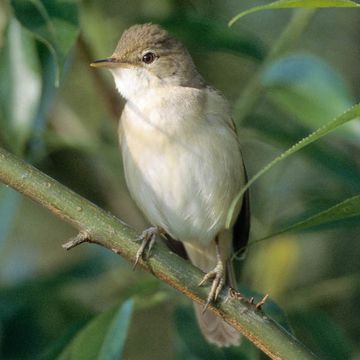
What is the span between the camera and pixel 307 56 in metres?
3.18

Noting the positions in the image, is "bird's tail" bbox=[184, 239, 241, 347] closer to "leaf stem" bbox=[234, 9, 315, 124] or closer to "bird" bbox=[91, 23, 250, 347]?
"bird" bbox=[91, 23, 250, 347]

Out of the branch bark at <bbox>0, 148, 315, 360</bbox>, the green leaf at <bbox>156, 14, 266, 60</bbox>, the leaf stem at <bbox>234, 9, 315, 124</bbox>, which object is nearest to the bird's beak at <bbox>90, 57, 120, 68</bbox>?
the green leaf at <bbox>156, 14, 266, 60</bbox>

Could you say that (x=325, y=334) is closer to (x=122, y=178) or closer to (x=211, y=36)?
(x=211, y=36)

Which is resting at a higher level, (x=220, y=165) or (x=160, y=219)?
(x=220, y=165)

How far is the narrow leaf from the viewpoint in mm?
2666

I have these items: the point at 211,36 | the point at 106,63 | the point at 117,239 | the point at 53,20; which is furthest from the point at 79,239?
the point at 211,36

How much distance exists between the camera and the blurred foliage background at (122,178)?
9.86 ft

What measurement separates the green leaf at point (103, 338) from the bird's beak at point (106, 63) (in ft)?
2.92

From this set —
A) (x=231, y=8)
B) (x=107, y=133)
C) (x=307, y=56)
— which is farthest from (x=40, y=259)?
(x=307, y=56)

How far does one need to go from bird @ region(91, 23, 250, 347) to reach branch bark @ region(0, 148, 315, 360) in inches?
36.8

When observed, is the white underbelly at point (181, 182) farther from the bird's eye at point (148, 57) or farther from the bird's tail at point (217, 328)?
the bird's eye at point (148, 57)

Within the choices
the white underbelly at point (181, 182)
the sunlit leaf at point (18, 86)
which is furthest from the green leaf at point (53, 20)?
the white underbelly at point (181, 182)

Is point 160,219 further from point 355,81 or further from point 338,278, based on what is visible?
point 355,81

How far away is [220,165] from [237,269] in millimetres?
474
